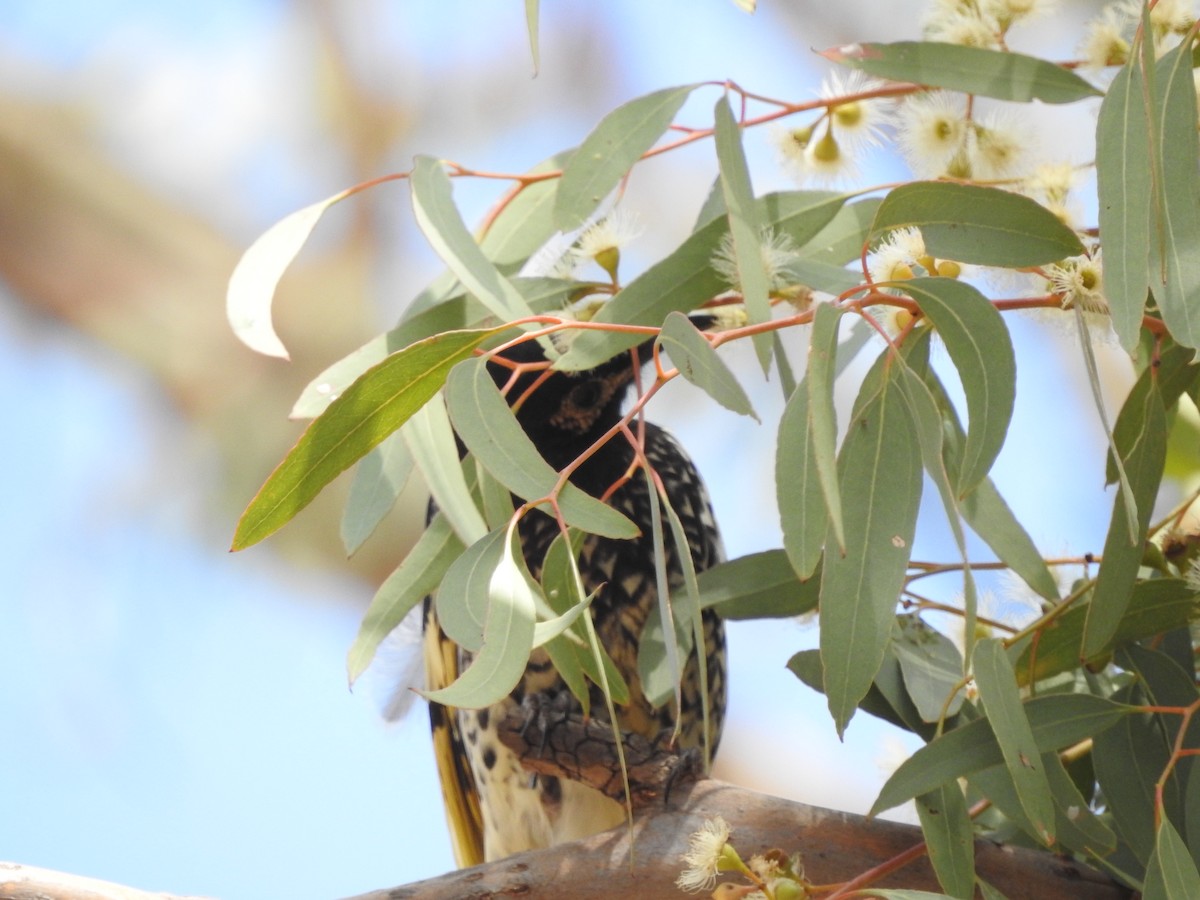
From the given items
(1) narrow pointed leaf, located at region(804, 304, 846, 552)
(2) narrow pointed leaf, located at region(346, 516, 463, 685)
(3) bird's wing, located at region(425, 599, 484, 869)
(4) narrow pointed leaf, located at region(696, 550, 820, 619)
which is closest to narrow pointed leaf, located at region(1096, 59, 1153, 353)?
(1) narrow pointed leaf, located at region(804, 304, 846, 552)

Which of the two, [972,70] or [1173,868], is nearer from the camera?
[1173,868]

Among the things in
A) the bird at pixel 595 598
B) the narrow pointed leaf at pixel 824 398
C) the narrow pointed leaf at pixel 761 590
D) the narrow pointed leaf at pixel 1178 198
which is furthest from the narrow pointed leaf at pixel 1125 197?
the bird at pixel 595 598

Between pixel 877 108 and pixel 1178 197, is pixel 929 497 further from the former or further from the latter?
pixel 1178 197

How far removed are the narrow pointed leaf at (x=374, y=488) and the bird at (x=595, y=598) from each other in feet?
1.59

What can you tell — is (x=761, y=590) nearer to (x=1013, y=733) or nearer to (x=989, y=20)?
(x=1013, y=733)

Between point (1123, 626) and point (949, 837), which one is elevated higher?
point (1123, 626)

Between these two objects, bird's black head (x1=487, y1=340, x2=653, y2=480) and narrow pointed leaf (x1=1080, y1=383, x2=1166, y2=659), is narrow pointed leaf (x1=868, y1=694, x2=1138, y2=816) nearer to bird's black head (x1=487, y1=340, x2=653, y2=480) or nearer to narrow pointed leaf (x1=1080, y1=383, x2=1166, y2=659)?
narrow pointed leaf (x1=1080, y1=383, x2=1166, y2=659)

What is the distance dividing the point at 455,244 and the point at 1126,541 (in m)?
0.45

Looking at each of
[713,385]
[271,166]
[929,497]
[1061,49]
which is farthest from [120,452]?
[713,385]

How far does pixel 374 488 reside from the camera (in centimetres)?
91

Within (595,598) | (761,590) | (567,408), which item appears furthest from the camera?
(567,408)

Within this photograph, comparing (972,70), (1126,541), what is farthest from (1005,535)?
(972,70)

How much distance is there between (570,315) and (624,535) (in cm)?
24

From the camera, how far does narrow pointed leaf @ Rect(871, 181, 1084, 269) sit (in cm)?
76
